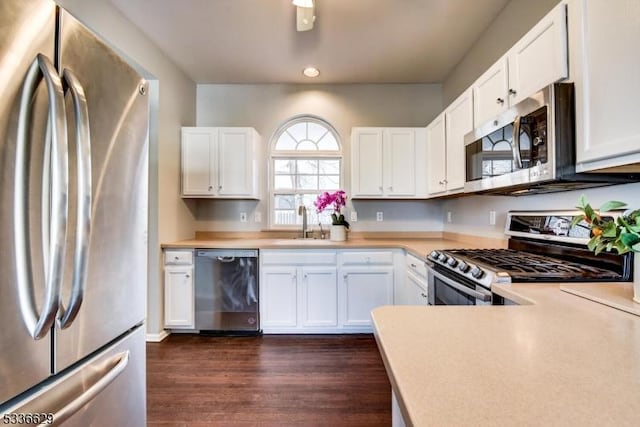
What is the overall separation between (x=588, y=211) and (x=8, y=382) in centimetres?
166

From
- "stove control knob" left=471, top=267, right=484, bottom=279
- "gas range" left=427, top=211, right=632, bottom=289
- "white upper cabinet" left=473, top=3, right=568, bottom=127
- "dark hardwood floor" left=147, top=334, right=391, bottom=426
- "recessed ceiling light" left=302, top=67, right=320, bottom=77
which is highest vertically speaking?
"recessed ceiling light" left=302, top=67, right=320, bottom=77

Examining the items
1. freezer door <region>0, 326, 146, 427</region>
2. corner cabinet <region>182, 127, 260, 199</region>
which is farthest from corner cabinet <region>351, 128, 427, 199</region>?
freezer door <region>0, 326, 146, 427</region>

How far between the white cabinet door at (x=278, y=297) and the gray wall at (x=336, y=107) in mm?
856

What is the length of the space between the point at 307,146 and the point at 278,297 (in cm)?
178

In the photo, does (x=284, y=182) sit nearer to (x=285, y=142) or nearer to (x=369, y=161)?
(x=285, y=142)

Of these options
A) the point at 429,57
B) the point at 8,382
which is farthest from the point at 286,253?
the point at 429,57

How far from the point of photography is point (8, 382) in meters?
0.68

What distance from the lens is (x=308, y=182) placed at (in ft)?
11.5

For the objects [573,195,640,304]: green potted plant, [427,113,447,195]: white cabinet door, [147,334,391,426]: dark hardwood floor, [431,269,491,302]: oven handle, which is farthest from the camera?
[427,113,447,195]: white cabinet door

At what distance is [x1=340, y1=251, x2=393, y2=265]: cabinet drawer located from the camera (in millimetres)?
2783

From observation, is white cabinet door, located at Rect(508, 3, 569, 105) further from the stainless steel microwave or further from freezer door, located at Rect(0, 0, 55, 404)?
freezer door, located at Rect(0, 0, 55, 404)

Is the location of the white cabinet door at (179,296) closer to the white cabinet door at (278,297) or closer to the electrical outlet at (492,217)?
the white cabinet door at (278,297)

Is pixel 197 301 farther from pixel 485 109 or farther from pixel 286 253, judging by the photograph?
pixel 485 109

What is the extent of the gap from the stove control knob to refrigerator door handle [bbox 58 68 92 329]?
1.54m
